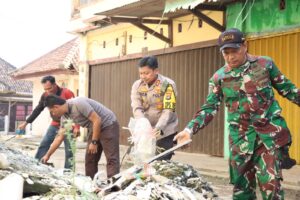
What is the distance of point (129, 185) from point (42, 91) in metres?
20.7

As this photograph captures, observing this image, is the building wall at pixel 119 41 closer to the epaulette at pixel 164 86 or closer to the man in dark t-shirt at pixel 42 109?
the man in dark t-shirt at pixel 42 109

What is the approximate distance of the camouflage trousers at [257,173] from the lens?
429 centimetres

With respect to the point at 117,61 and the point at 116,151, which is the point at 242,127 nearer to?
the point at 116,151

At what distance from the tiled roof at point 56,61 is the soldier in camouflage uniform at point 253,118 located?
16705 millimetres

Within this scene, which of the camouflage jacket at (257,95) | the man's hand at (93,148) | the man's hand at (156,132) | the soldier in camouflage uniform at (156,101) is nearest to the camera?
the camouflage jacket at (257,95)

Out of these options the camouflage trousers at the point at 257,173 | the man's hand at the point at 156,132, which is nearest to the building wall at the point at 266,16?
the man's hand at the point at 156,132

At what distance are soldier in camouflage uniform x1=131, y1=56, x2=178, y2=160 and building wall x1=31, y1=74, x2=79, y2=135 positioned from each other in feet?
52.3

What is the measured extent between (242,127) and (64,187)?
172 cm

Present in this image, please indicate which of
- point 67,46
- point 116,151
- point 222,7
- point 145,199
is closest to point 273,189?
point 145,199

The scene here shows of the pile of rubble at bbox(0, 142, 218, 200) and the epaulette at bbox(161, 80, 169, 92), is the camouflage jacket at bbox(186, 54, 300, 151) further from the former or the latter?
the epaulette at bbox(161, 80, 169, 92)

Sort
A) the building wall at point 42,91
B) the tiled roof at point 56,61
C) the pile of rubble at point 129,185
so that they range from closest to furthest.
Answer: the pile of rubble at point 129,185 → the tiled roof at point 56,61 → the building wall at point 42,91

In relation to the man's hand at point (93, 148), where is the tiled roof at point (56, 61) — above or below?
above

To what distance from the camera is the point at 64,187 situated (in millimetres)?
4859

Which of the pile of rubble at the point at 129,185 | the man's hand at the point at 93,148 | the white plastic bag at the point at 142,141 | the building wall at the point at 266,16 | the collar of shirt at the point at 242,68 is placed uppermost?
the building wall at the point at 266,16
